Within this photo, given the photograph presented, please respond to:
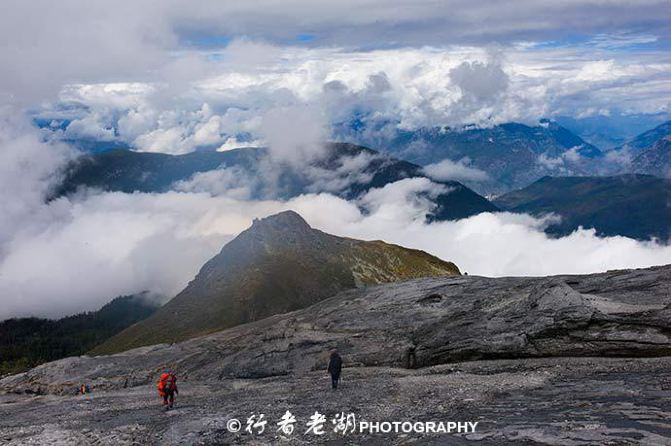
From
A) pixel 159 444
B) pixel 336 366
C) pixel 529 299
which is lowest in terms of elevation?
pixel 159 444

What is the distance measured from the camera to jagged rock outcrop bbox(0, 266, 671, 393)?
44094 mm

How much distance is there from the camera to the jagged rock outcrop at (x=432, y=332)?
1736 inches

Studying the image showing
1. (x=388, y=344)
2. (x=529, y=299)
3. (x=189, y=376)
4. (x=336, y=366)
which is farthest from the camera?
(x=189, y=376)

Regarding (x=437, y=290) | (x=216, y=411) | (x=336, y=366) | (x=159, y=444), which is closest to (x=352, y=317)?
(x=437, y=290)

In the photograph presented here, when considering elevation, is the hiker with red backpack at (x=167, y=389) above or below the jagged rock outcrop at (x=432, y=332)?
below

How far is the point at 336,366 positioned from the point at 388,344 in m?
13.8

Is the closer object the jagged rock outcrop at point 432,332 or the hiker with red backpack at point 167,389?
the hiker with red backpack at point 167,389

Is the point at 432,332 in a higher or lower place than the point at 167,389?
higher

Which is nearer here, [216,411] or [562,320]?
[216,411]

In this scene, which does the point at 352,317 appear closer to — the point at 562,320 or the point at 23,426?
the point at 562,320

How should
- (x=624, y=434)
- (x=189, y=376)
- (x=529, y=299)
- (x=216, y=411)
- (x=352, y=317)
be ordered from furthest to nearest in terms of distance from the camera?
(x=352, y=317)
(x=189, y=376)
(x=529, y=299)
(x=216, y=411)
(x=624, y=434)

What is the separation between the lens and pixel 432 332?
54.4 m

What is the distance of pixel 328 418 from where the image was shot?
3594 centimetres

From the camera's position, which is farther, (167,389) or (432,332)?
(432,332)
